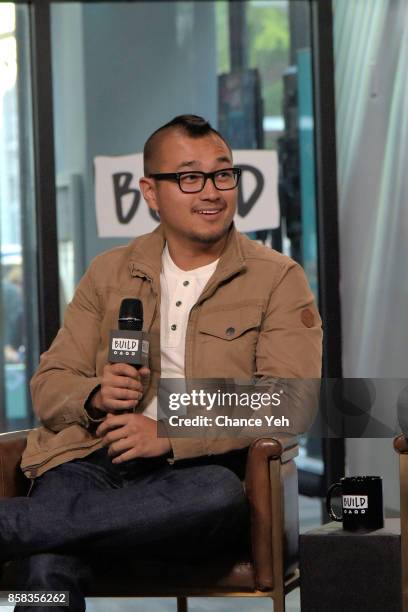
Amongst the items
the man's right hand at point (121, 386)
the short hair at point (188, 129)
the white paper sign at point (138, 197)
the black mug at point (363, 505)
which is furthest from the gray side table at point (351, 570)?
the white paper sign at point (138, 197)

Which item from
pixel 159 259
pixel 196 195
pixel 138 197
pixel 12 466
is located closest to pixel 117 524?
pixel 12 466

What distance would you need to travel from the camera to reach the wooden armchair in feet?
9.69

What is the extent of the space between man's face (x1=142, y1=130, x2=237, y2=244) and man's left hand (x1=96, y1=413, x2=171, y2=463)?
1.91 feet

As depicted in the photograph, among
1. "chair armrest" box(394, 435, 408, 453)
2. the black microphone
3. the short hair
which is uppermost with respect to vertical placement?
the short hair

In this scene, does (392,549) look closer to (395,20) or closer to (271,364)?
(271,364)

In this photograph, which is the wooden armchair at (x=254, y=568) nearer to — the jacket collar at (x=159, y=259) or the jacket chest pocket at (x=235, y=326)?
the jacket chest pocket at (x=235, y=326)

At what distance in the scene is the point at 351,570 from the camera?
9.59 feet

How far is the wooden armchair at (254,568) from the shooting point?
2953 millimetres

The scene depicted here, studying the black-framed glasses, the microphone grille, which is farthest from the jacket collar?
the microphone grille

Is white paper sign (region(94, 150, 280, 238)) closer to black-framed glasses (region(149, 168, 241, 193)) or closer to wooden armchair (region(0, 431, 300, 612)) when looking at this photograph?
black-framed glasses (region(149, 168, 241, 193))

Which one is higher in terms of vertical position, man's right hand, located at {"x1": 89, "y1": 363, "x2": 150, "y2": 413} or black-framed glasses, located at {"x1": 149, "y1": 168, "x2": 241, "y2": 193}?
black-framed glasses, located at {"x1": 149, "y1": 168, "x2": 241, "y2": 193}

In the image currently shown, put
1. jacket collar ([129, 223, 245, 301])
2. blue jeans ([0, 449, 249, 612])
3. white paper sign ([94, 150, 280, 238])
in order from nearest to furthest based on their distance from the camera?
blue jeans ([0, 449, 249, 612]) < jacket collar ([129, 223, 245, 301]) < white paper sign ([94, 150, 280, 238])

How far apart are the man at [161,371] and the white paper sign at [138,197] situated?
1625 mm

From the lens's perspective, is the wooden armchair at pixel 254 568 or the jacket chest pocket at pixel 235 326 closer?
the wooden armchair at pixel 254 568
